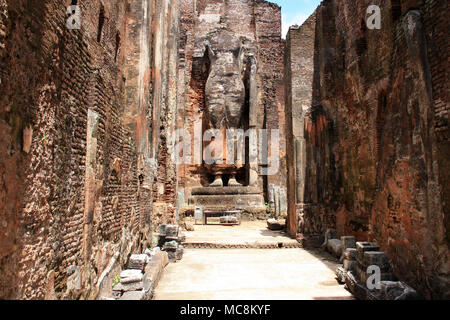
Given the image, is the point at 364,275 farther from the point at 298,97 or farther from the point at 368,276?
the point at 298,97

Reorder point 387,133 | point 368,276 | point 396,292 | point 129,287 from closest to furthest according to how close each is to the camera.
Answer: point 396,292, point 129,287, point 368,276, point 387,133

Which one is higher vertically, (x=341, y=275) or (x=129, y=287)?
(x=129, y=287)

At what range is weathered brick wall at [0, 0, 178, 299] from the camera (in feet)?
7.99

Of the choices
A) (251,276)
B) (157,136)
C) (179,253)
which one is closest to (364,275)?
(251,276)

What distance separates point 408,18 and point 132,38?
4.88 meters

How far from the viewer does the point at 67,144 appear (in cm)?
360

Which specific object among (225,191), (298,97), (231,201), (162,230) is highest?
(298,97)

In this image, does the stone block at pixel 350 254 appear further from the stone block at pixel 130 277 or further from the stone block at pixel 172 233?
the stone block at pixel 172 233

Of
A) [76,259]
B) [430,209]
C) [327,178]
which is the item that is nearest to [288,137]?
[327,178]

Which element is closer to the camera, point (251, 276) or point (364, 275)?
point (364, 275)

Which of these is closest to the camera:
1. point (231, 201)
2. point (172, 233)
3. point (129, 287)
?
point (129, 287)

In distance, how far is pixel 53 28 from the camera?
312 centimetres

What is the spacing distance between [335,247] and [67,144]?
20.3 feet

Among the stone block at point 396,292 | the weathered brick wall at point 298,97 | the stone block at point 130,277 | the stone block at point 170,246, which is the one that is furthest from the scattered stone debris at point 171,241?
the stone block at point 396,292
